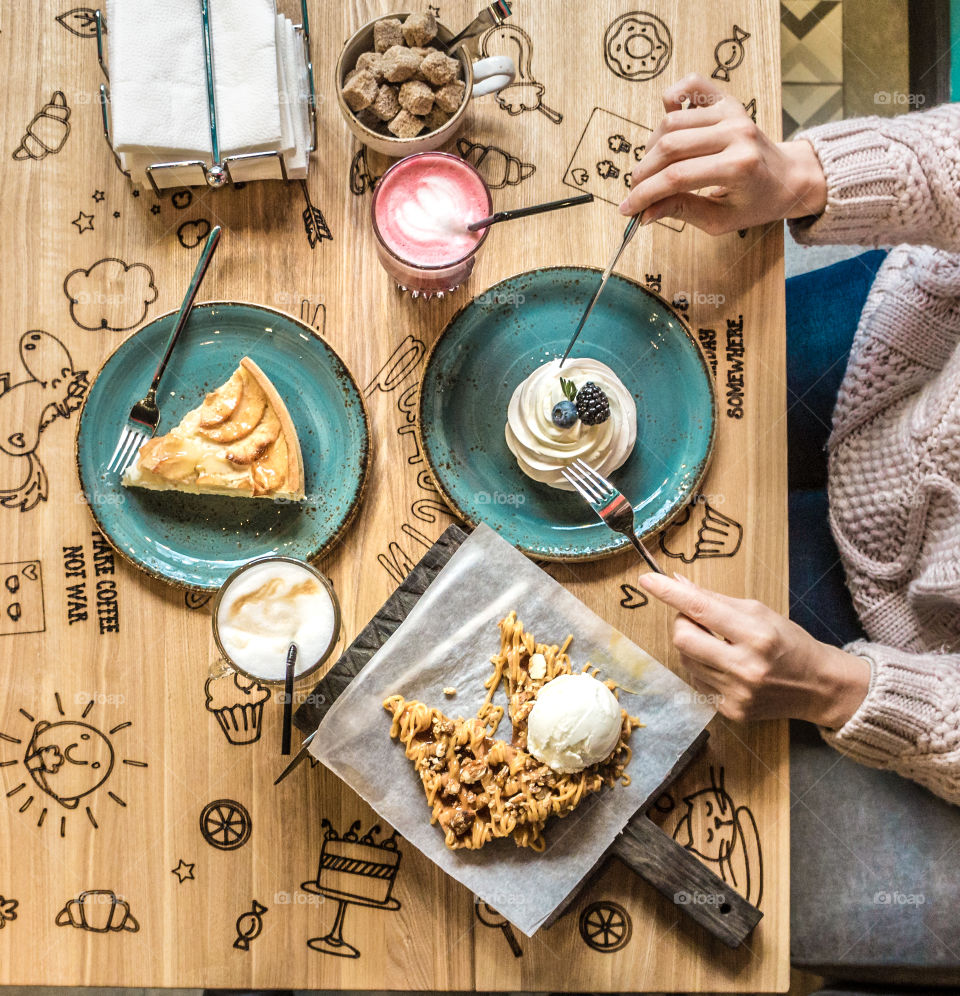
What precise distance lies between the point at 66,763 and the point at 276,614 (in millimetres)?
568

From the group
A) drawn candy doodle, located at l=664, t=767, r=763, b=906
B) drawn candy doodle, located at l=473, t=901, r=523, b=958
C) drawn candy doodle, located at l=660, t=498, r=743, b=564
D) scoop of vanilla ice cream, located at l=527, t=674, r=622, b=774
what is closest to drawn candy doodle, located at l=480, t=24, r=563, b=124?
drawn candy doodle, located at l=660, t=498, r=743, b=564

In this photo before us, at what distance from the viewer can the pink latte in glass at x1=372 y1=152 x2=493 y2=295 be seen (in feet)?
5.54

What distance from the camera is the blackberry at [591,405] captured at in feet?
5.32

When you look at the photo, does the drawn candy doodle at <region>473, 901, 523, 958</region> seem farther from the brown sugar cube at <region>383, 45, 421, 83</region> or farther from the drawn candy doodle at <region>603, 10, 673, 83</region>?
the drawn candy doodle at <region>603, 10, 673, 83</region>

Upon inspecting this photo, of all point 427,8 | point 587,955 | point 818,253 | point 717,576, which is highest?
point 427,8

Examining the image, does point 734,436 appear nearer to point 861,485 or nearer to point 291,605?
point 861,485

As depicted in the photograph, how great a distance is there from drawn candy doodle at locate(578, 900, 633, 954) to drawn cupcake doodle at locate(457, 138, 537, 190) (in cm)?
151

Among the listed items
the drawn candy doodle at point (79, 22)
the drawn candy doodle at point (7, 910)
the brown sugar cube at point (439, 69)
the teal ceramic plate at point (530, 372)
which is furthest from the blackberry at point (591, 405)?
the drawn candy doodle at point (7, 910)

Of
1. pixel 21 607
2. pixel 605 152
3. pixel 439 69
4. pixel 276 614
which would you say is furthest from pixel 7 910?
pixel 605 152

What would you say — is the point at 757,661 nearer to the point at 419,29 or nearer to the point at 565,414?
the point at 565,414

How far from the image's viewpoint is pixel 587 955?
1691 millimetres

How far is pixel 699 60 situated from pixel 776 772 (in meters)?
1.49

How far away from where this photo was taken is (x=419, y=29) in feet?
5.38

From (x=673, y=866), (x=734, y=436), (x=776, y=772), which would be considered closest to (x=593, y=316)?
(x=734, y=436)
